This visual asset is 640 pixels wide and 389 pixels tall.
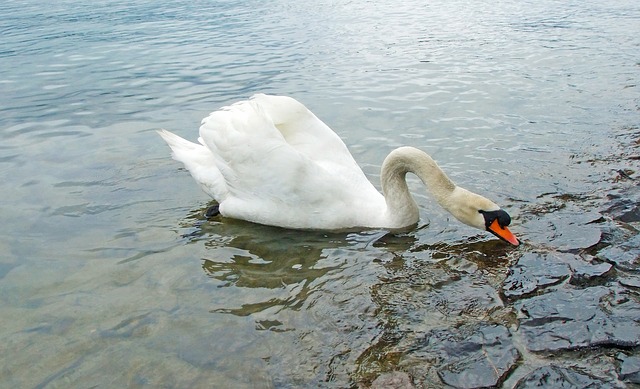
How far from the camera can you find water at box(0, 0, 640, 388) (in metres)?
4.31

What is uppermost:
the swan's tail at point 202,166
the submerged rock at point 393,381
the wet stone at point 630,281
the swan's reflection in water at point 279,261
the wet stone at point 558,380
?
the swan's tail at point 202,166

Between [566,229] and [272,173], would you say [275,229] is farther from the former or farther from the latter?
[566,229]

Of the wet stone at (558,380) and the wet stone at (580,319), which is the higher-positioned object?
the wet stone at (558,380)

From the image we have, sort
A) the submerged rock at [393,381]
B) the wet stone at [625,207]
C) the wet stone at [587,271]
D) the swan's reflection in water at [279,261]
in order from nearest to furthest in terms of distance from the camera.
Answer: the submerged rock at [393,381] < the wet stone at [587,271] < the swan's reflection in water at [279,261] < the wet stone at [625,207]

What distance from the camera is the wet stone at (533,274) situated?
479cm

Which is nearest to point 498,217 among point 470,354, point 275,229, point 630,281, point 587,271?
point 587,271

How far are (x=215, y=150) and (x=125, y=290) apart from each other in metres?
1.82

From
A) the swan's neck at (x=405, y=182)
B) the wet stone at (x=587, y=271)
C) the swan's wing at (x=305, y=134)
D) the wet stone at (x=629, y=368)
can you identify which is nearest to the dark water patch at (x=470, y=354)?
the wet stone at (x=629, y=368)

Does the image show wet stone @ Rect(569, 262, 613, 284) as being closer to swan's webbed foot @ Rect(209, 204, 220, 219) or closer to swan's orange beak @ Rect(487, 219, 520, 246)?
swan's orange beak @ Rect(487, 219, 520, 246)

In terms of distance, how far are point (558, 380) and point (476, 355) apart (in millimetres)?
502

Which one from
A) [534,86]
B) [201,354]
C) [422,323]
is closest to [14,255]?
[201,354]

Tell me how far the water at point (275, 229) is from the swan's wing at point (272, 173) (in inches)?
9.0

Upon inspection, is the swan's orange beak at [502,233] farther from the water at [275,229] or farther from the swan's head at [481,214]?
the water at [275,229]

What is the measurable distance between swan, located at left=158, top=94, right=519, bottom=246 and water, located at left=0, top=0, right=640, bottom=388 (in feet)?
0.65
